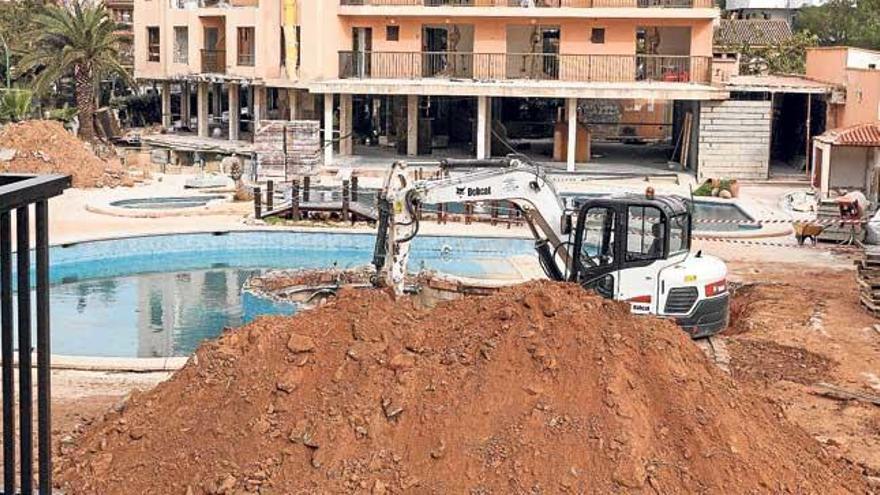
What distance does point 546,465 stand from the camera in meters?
9.82

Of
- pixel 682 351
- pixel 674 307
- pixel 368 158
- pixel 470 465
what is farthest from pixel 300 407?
pixel 368 158

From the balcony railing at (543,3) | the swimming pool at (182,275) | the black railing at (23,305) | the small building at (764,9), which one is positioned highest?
the small building at (764,9)

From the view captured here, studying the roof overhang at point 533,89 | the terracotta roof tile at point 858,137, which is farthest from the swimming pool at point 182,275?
the roof overhang at point 533,89

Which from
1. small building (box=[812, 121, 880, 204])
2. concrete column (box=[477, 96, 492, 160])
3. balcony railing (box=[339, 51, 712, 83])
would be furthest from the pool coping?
small building (box=[812, 121, 880, 204])

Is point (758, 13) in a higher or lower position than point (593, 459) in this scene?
higher

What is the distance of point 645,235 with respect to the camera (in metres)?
16.5

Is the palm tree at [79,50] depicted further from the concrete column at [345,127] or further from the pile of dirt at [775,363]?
the pile of dirt at [775,363]

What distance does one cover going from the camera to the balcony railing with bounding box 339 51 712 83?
41.4 m

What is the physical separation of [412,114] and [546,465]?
33541 millimetres

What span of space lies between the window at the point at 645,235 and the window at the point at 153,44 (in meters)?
38.9

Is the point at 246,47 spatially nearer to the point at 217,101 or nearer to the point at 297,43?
the point at 297,43

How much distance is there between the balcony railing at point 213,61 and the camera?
48094 millimetres

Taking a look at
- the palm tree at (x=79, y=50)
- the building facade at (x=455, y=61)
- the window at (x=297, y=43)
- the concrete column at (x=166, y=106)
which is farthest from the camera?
the concrete column at (x=166, y=106)

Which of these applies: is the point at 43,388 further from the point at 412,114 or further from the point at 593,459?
the point at 412,114
